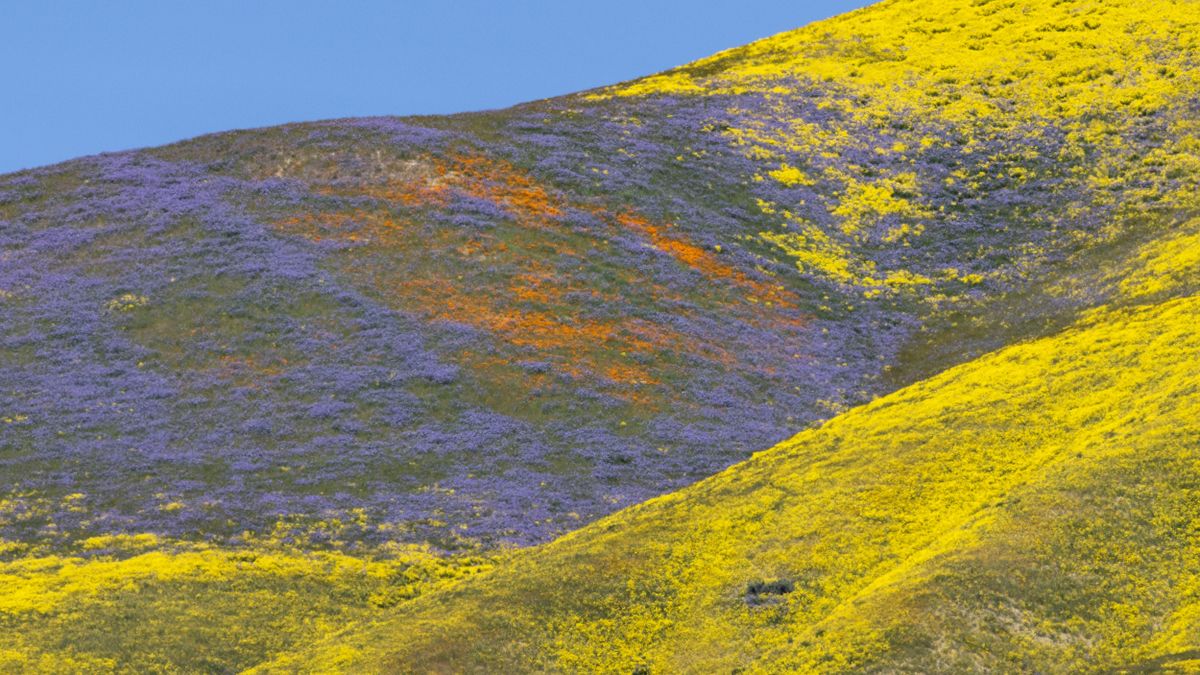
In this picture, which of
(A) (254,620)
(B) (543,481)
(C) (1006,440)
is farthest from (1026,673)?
(B) (543,481)

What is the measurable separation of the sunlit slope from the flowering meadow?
12 cm

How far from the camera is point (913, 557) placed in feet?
110

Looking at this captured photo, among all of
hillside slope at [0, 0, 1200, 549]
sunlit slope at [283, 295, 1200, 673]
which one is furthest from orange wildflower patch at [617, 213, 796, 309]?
sunlit slope at [283, 295, 1200, 673]

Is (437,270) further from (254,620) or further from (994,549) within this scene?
(994,549)

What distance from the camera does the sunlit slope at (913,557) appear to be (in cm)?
2955

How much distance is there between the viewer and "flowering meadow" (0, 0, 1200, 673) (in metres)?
33.7

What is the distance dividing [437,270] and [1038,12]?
159 ft

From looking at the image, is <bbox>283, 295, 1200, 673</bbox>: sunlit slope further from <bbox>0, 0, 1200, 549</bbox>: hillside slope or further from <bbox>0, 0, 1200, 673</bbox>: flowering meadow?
<bbox>0, 0, 1200, 549</bbox>: hillside slope

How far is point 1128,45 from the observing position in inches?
3383

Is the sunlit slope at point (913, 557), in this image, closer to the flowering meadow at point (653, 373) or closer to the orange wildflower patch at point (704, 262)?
the flowering meadow at point (653, 373)

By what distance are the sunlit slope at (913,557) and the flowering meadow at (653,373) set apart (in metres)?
0.12

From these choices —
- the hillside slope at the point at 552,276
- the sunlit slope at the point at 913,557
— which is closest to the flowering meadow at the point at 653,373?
the sunlit slope at the point at 913,557

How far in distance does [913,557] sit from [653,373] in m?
23.6

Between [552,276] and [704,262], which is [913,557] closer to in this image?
[552,276]
